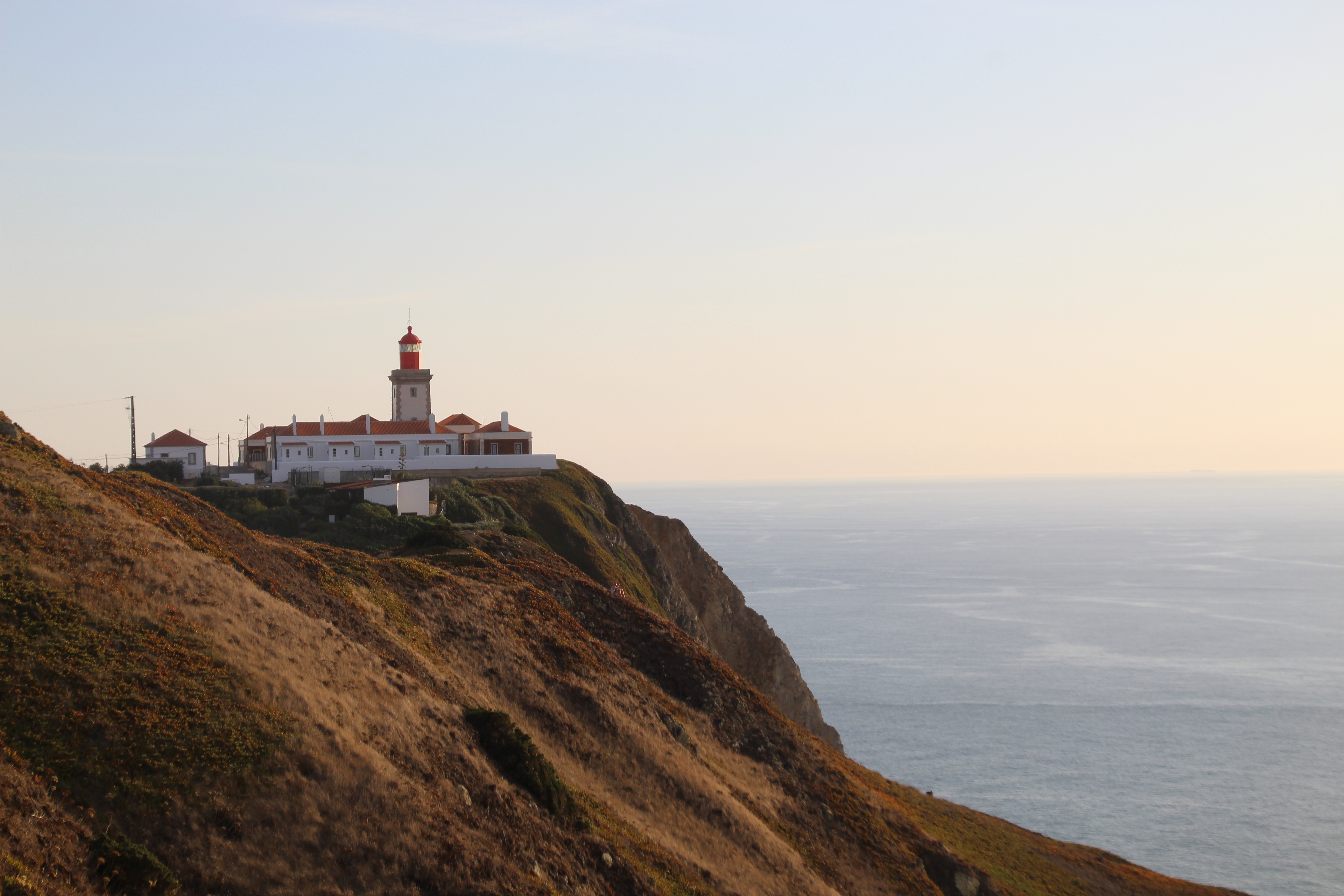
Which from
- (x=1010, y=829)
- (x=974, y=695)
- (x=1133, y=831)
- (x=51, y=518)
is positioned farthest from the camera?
(x=974, y=695)

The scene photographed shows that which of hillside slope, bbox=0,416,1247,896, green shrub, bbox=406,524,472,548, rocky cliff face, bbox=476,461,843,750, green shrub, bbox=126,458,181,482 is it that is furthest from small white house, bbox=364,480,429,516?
hillside slope, bbox=0,416,1247,896

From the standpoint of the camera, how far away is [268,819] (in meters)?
14.7

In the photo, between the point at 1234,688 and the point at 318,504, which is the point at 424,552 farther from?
the point at 1234,688

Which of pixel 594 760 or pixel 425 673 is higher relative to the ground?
pixel 425 673

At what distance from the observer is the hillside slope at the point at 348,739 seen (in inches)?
557

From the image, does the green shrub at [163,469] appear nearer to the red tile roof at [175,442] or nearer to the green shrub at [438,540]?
the red tile roof at [175,442]

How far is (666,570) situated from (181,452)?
32.6 meters

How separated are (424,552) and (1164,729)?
6527 cm

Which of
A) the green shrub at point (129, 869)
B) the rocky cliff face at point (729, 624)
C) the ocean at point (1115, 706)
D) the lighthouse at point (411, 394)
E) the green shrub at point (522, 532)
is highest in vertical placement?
the lighthouse at point (411, 394)

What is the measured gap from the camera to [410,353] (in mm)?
82500

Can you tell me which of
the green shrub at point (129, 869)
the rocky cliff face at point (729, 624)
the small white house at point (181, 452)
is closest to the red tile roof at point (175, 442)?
the small white house at point (181, 452)

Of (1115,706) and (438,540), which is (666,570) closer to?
(438,540)

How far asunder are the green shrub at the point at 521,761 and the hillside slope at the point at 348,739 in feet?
0.19

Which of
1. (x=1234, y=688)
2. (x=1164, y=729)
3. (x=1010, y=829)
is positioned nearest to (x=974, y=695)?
(x=1164, y=729)
